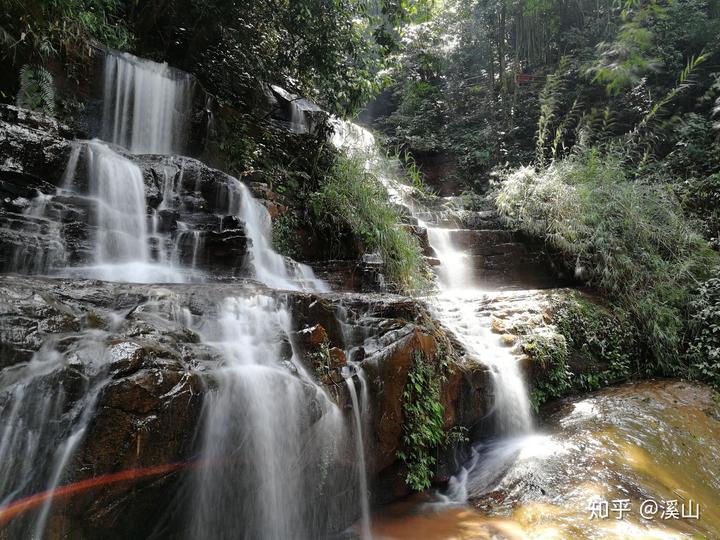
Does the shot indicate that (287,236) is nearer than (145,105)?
Yes

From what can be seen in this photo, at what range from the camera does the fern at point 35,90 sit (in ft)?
17.0

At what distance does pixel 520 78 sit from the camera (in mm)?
15203

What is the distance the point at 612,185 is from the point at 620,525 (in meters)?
6.31

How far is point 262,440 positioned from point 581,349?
184 inches

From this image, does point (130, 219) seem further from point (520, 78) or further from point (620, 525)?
point (520, 78)

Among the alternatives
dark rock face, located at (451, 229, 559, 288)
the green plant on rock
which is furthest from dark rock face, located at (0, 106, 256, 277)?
dark rock face, located at (451, 229, 559, 288)

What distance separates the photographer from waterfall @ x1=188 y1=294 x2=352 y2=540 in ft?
7.84

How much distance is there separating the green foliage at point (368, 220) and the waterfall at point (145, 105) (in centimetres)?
263

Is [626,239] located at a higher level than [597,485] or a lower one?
higher

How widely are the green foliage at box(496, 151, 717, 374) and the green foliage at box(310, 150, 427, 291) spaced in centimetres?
277

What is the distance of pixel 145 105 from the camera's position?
6625 millimetres

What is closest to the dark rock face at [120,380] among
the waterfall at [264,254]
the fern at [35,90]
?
the waterfall at [264,254]

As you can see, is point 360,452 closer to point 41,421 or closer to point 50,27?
point 41,421

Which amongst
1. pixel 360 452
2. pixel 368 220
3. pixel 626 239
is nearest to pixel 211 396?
pixel 360 452
